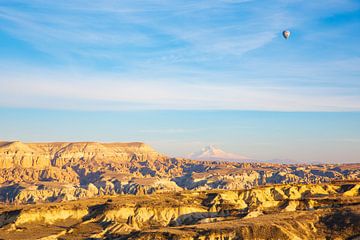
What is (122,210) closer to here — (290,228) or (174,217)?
(174,217)

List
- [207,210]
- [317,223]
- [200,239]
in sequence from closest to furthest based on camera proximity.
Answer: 1. [200,239]
2. [317,223]
3. [207,210]

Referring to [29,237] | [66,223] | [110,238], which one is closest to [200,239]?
[110,238]

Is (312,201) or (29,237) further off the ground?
(312,201)

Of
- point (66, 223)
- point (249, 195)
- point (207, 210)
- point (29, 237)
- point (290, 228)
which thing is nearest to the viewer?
point (290, 228)

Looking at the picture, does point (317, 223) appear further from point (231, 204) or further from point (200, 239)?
point (231, 204)

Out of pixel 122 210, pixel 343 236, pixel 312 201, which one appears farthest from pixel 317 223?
pixel 122 210

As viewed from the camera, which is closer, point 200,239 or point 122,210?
point 200,239
